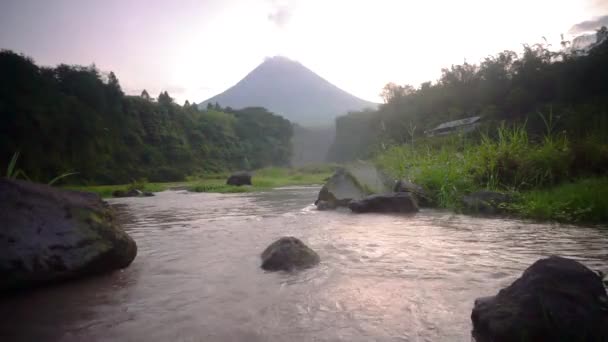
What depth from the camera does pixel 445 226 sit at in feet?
15.8

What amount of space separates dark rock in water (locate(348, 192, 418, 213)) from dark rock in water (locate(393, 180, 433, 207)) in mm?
672

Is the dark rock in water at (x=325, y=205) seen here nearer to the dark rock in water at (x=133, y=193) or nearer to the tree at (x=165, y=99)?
the dark rock in water at (x=133, y=193)

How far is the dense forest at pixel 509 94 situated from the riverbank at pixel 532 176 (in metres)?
1.74

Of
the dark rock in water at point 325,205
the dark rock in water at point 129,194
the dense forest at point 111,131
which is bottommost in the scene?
the dark rock in water at point 325,205

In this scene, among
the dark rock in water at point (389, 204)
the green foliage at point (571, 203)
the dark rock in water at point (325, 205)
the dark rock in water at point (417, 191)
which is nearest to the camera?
the green foliage at point (571, 203)

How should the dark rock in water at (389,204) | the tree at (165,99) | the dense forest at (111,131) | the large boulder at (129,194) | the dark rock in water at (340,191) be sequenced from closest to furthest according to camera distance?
the dark rock in water at (389,204) < the dark rock in water at (340,191) < the large boulder at (129,194) < the dense forest at (111,131) < the tree at (165,99)

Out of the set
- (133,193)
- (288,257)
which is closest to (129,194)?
(133,193)

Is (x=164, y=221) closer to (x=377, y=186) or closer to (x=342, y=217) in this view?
(x=342, y=217)

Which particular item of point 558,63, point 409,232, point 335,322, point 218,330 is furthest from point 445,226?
point 558,63

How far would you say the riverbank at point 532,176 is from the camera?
493 cm

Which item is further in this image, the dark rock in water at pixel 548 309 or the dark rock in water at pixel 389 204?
the dark rock in water at pixel 389 204

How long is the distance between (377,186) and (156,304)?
7.69m

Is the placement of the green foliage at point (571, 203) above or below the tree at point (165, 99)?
below

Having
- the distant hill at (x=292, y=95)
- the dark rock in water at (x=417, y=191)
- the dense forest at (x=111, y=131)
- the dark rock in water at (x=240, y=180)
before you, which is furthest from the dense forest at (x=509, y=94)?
the distant hill at (x=292, y=95)
